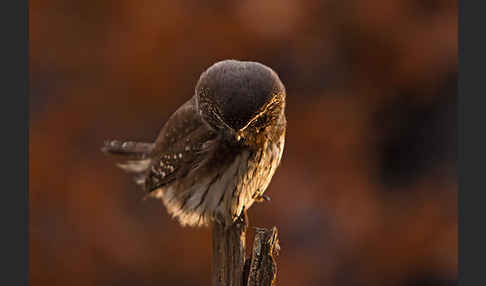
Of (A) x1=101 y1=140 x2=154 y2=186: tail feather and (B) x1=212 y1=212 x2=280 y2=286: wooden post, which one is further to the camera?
(A) x1=101 y1=140 x2=154 y2=186: tail feather

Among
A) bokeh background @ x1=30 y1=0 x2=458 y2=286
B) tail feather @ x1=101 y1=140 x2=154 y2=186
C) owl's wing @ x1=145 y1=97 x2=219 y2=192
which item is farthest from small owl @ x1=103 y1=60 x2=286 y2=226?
bokeh background @ x1=30 y1=0 x2=458 y2=286

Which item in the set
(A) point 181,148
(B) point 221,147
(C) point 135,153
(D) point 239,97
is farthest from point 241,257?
(C) point 135,153

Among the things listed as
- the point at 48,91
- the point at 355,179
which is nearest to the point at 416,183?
the point at 355,179

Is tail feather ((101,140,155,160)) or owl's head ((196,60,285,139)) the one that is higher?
owl's head ((196,60,285,139))

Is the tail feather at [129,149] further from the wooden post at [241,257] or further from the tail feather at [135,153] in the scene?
the wooden post at [241,257]

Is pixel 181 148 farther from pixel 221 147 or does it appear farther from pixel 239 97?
pixel 239 97

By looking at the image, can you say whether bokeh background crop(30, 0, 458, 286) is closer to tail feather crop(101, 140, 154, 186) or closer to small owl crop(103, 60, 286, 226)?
tail feather crop(101, 140, 154, 186)

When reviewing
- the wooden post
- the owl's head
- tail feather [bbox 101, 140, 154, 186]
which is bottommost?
the wooden post
